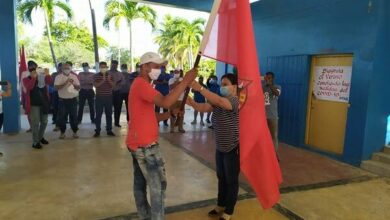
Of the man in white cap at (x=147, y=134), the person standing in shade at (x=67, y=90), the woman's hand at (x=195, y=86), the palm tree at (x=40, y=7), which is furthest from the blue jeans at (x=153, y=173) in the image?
the palm tree at (x=40, y=7)

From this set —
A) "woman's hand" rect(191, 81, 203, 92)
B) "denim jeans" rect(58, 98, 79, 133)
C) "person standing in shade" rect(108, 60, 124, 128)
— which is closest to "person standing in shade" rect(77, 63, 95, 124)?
"person standing in shade" rect(108, 60, 124, 128)

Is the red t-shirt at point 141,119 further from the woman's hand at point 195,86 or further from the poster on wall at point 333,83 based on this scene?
the poster on wall at point 333,83

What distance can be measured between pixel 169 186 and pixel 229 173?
1458 mm

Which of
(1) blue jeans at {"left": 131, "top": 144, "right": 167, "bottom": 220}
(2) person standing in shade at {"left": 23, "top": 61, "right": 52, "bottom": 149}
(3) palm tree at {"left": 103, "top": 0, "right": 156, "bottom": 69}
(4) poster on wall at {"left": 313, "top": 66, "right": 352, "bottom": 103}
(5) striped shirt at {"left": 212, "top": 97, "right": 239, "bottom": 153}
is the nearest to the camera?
(1) blue jeans at {"left": 131, "top": 144, "right": 167, "bottom": 220}

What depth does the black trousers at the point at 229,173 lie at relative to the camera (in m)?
3.22

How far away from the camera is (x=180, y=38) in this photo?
31.7 metres

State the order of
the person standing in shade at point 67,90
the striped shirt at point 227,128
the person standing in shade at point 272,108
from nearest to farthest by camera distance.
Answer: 1. the striped shirt at point 227,128
2. the person standing in shade at point 272,108
3. the person standing in shade at point 67,90

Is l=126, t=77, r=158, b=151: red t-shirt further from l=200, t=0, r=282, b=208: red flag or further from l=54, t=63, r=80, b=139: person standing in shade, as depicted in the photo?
l=54, t=63, r=80, b=139: person standing in shade

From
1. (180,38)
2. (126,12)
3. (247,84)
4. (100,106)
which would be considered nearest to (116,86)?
(100,106)

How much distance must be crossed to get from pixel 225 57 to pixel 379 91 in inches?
166

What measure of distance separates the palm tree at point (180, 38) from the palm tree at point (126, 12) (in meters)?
9.84

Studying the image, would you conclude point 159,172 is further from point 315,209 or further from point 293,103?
point 293,103

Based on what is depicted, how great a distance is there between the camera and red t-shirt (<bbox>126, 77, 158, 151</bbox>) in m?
2.64

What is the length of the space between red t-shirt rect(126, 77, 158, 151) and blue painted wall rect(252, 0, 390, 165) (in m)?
4.49
